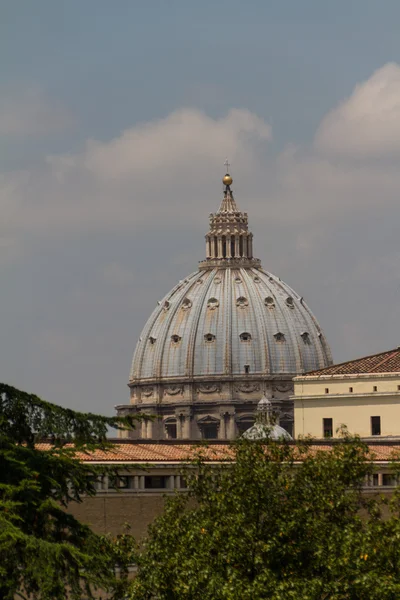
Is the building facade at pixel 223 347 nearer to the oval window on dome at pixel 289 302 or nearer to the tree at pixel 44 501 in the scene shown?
the oval window on dome at pixel 289 302

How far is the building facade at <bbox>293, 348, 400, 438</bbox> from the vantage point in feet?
257

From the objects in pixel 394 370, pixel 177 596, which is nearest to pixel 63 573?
pixel 177 596

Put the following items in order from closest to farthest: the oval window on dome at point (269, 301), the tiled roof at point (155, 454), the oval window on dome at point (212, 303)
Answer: the tiled roof at point (155, 454) < the oval window on dome at point (269, 301) < the oval window on dome at point (212, 303)

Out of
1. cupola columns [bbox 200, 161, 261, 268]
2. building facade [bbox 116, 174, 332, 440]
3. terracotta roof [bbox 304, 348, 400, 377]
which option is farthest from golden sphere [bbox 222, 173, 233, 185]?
terracotta roof [bbox 304, 348, 400, 377]

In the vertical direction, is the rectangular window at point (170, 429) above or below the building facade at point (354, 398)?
above

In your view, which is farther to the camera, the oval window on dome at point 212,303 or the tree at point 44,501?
the oval window on dome at point 212,303

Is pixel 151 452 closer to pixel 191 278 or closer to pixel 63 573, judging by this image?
pixel 63 573

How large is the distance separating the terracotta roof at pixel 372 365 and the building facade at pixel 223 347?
87934 millimetres

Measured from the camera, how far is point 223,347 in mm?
174625

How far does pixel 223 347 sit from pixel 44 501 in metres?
148

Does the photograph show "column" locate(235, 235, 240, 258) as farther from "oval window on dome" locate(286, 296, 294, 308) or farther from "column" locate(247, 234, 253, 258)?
"oval window on dome" locate(286, 296, 294, 308)

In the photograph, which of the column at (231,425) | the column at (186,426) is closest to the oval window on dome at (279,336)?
the column at (231,425)

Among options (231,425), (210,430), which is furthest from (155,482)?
(210,430)

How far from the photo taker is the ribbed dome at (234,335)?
17412cm
